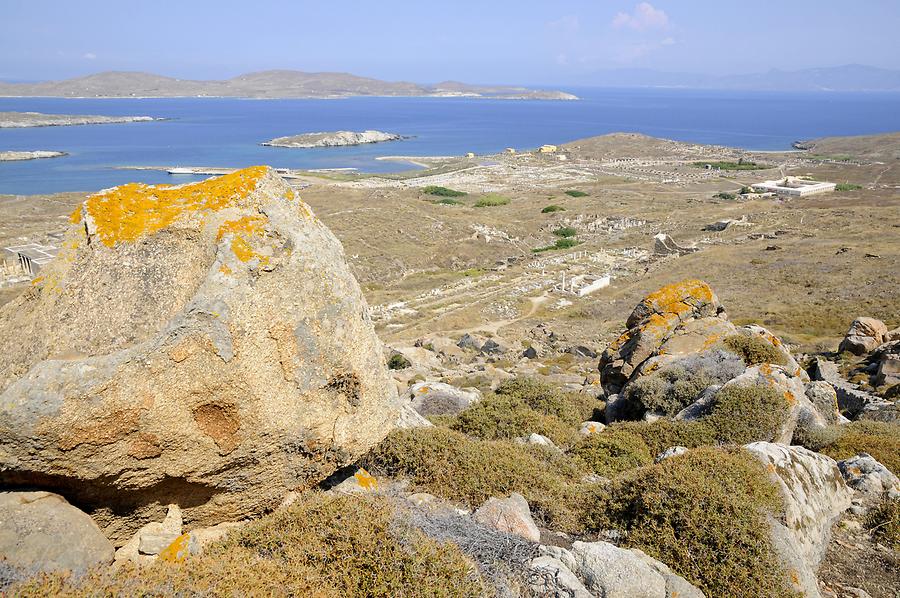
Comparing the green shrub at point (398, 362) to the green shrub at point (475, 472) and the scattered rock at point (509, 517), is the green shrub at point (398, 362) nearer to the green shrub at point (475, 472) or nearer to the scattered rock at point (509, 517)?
the green shrub at point (475, 472)

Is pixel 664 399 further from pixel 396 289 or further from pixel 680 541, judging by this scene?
pixel 396 289

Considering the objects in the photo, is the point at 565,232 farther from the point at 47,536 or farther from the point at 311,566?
the point at 47,536

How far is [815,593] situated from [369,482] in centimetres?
522

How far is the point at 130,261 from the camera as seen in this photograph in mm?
6379

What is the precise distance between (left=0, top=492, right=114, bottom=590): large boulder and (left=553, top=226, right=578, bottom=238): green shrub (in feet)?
233

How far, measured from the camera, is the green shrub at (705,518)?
5902mm

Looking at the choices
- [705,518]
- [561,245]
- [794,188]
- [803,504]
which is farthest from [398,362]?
[794,188]

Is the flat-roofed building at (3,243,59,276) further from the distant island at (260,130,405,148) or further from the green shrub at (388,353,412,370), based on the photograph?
the distant island at (260,130,405,148)

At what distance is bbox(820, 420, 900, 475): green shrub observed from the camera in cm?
1011

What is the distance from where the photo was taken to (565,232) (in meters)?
74.2

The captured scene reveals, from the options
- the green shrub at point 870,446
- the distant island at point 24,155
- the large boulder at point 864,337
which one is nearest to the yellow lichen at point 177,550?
the green shrub at point 870,446

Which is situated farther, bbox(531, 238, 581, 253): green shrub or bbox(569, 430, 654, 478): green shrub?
bbox(531, 238, 581, 253): green shrub

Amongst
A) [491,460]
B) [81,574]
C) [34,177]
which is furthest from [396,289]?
[34,177]

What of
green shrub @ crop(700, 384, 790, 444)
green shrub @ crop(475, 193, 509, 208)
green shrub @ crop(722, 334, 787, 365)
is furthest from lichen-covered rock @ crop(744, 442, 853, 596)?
green shrub @ crop(475, 193, 509, 208)
